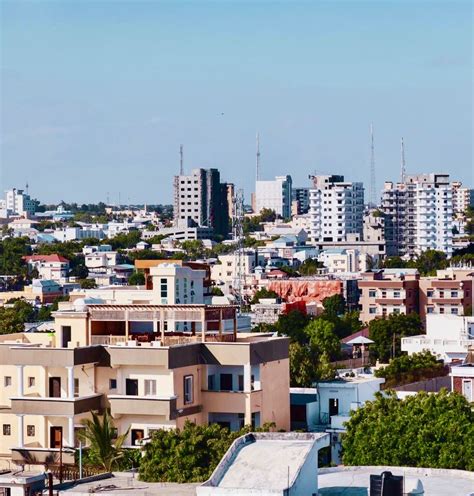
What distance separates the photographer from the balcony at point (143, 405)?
892 inches

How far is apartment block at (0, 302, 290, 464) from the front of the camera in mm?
22859

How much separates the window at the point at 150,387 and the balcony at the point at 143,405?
21 cm

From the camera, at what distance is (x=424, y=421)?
901 inches

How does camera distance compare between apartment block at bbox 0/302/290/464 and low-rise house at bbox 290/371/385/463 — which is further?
low-rise house at bbox 290/371/385/463

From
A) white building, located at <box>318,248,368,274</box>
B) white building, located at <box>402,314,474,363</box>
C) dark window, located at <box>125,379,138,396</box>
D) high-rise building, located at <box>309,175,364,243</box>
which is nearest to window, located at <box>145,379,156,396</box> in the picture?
dark window, located at <box>125,379,138,396</box>

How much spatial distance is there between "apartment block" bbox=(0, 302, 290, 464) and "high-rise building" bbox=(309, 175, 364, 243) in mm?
110992

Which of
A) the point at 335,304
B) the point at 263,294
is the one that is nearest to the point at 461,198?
the point at 263,294

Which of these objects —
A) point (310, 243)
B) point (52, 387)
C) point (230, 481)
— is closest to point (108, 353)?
point (52, 387)

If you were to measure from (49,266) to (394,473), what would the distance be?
325 ft

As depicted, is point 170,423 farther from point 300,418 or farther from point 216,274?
point 216,274

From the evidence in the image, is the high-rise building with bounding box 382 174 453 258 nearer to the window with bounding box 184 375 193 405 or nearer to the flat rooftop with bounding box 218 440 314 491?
the window with bounding box 184 375 193 405

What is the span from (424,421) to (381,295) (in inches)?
1948

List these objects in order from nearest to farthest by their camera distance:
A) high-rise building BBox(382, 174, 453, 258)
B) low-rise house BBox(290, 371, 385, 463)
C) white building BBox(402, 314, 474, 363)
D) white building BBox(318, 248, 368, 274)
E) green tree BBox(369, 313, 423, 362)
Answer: low-rise house BBox(290, 371, 385, 463)
white building BBox(402, 314, 474, 363)
green tree BBox(369, 313, 423, 362)
white building BBox(318, 248, 368, 274)
high-rise building BBox(382, 174, 453, 258)

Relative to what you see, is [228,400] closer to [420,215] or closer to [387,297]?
[387,297]
